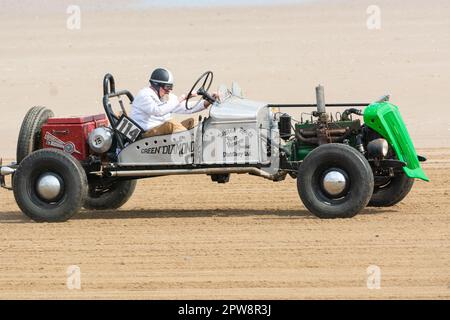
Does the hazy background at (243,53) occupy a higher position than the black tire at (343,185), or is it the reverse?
the hazy background at (243,53)

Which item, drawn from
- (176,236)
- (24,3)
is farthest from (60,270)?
(24,3)

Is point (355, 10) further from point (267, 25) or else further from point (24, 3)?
point (24, 3)

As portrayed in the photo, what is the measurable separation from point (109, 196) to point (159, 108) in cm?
178

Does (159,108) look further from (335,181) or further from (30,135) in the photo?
(335,181)

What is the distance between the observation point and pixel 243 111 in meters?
14.4

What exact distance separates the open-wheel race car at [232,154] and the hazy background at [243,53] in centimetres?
746

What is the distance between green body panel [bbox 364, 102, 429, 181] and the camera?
14234 millimetres

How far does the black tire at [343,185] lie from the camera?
13875 millimetres

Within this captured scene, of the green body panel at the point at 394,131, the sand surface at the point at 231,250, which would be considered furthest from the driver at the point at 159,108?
the green body panel at the point at 394,131

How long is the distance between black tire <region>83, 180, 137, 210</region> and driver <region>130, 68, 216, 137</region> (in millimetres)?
1384

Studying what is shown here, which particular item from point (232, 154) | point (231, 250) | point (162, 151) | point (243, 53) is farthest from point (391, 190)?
point (243, 53)

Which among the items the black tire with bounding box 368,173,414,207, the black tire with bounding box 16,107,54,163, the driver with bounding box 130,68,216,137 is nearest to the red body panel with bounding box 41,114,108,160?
the black tire with bounding box 16,107,54,163

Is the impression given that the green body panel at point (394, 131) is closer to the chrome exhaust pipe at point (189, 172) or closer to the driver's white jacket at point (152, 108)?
the chrome exhaust pipe at point (189, 172)

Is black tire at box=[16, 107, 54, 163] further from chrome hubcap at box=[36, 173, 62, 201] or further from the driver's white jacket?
the driver's white jacket
